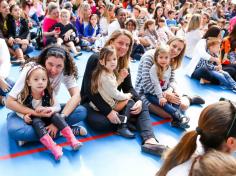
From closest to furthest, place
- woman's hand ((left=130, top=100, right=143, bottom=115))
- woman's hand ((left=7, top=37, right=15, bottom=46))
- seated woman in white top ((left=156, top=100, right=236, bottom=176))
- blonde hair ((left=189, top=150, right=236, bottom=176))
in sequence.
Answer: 1. blonde hair ((left=189, top=150, right=236, bottom=176))
2. seated woman in white top ((left=156, top=100, right=236, bottom=176))
3. woman's hand ((left=130, top=100, right=143, bottom=115))
4. woman's hand ((left=7, top=37, right=15, bottom=46))

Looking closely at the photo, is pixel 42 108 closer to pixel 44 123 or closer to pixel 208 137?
pixel 44 123

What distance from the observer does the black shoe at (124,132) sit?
270 centimetres

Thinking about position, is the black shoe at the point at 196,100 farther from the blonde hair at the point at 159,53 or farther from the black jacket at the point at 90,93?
the black jacket at the point at 90,93

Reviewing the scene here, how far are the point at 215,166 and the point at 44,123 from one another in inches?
69.1

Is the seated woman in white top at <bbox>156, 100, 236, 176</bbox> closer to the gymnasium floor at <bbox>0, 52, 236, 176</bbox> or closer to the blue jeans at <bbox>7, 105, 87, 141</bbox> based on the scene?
the gymnasium floor at <bbox>0, 52, 236, 176</bbox>

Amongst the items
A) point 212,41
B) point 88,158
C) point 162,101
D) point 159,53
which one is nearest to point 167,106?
point 162,101

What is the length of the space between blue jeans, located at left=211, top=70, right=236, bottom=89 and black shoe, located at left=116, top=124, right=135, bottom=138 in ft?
7.22

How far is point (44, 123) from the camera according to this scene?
2.44 metres

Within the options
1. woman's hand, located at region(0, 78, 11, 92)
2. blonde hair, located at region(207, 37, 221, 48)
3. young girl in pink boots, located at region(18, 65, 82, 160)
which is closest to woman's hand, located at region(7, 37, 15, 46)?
woman's hand, located at region(0, 78, 11, 92)

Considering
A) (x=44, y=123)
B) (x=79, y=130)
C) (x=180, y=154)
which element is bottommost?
(x=79, y=130)

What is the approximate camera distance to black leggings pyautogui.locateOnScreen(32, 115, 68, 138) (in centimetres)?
230

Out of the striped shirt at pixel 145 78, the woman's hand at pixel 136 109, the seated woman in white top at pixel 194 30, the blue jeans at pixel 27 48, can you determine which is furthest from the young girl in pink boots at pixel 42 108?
the seated woman in white top at pixel 194 30

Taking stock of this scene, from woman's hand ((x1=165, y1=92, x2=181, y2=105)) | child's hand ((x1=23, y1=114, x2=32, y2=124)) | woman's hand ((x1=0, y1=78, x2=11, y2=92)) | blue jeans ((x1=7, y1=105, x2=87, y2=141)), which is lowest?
woman's hand ((x1=165, y1=92, x2=181, y2=105))

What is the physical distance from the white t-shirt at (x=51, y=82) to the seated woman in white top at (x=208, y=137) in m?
1.45
